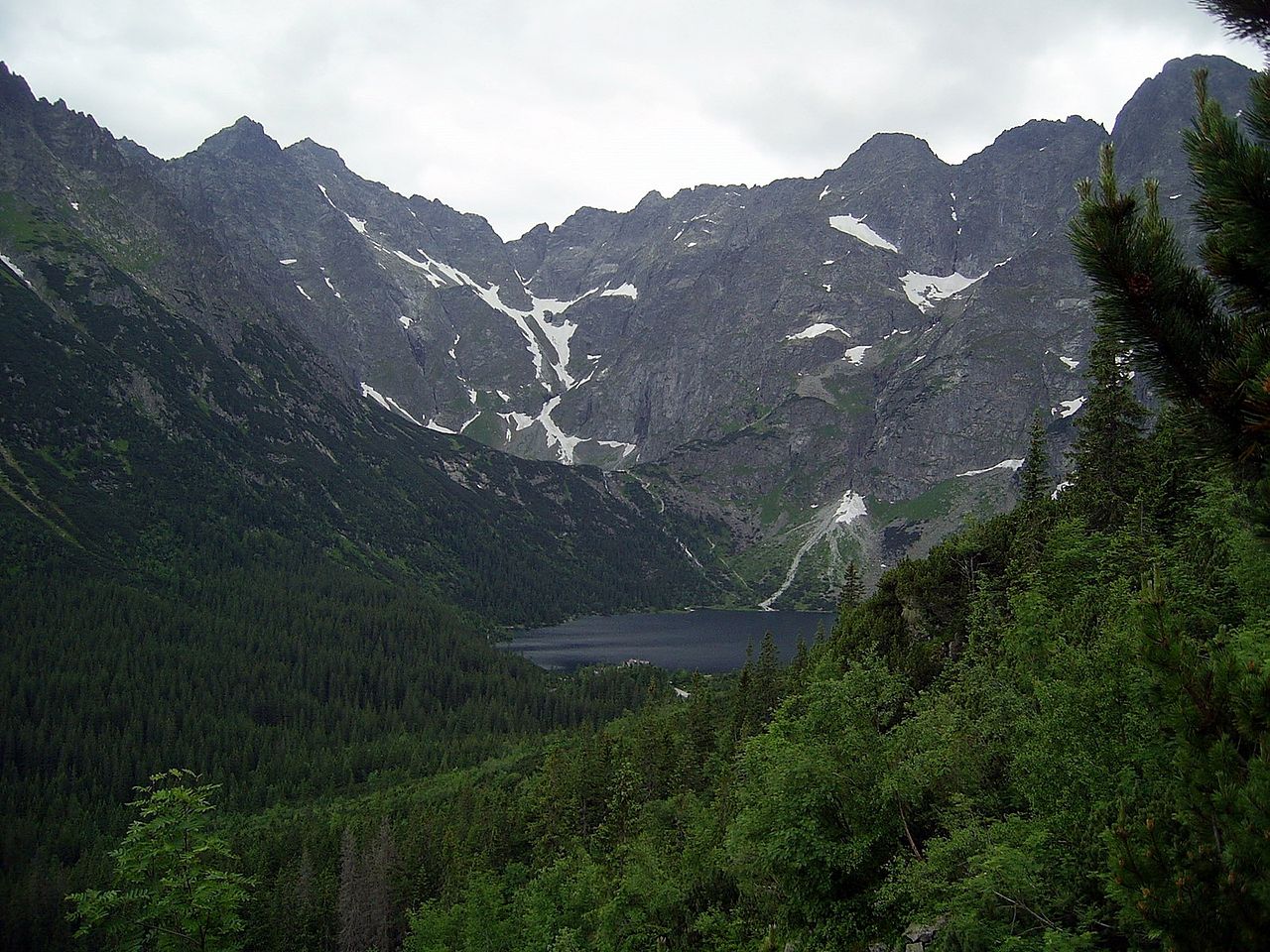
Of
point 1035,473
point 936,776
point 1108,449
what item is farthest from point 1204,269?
point 1035,473

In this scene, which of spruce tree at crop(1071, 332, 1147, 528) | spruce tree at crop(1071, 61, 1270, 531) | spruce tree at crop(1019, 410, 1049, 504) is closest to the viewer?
spruce tree at crop(1071, 61, 1270, 531)

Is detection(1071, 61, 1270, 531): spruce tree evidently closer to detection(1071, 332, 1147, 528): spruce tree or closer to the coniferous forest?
the coniferous forest

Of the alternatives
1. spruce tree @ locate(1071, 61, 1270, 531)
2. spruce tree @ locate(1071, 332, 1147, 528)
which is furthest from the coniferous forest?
spruce tree @ locate(1071, 332, 1147, 528)

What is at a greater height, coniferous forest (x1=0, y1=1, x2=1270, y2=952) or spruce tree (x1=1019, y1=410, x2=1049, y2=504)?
spruce tree (x1=1019, y1=410, x2=1049, y2=504)

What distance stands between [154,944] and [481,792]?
247 ft

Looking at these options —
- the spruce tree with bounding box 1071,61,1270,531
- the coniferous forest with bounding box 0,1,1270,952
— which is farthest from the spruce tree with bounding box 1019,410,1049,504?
the spruce tree with bounding box 1071,61,1270,531

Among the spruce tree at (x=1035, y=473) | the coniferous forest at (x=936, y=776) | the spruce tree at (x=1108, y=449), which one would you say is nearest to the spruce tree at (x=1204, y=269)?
the coniferous forest at (x=936, y=776)

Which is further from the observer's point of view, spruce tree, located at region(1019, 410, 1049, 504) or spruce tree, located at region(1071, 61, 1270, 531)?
spruce tree, located at region(1019, 410, 1049, 504)

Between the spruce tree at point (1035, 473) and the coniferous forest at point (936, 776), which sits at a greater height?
the spruce tree at point (1035, 473)

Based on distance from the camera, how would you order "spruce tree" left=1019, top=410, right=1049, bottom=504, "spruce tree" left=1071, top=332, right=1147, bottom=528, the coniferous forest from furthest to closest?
1. "spruce tree" left=1019, top=410, right=1049, bottom=504
2. "spruce tree" left=1071, top=332, right=1147, bottom=528
3. the coniferous forest

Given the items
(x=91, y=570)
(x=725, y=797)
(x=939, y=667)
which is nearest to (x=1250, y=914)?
(x=725, y=797)

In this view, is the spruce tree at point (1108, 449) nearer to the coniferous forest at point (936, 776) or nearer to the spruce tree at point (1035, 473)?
the coniferous forest at point (936, 776)

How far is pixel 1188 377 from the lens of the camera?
506cm

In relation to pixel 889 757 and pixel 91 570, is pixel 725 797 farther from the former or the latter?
pixel 91 570
